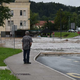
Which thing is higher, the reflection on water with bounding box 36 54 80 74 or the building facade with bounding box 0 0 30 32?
the building facade with bounding box 0 0 30 32

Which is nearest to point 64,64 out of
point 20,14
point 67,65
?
point 67,65

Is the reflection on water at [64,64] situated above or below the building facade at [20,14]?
below

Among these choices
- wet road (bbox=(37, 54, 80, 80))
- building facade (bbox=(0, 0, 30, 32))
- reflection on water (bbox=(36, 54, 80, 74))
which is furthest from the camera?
building facade (bbox=(0, 0, 30, 32))

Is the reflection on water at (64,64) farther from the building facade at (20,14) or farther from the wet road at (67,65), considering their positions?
the building facade at (20,14)

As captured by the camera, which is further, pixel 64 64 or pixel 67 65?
pixel 64 64

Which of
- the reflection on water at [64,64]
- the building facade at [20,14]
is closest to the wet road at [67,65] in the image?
the reflection on water at [64,64]

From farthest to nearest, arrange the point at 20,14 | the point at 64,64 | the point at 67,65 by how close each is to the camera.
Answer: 1. the point at 20,14
2. the point at 64,64
3. the point at 67,65

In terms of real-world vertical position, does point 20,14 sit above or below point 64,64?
above

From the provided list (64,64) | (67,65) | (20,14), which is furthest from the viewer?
(20,14)

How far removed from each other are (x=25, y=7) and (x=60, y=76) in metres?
71.6

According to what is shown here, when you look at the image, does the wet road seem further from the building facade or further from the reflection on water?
the building facade

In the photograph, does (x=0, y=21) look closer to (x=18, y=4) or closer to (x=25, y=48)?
(x=25, y=48)

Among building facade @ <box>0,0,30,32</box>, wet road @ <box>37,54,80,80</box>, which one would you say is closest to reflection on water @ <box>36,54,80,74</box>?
wet road @ <box>37,54,80,80</box>

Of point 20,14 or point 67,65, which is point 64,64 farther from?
point 20,14
